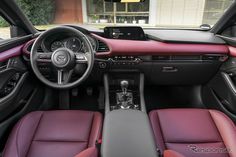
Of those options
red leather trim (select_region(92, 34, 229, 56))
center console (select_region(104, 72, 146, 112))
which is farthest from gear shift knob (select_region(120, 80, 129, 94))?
red leather trim (select_region(92, 34, 229, 56))

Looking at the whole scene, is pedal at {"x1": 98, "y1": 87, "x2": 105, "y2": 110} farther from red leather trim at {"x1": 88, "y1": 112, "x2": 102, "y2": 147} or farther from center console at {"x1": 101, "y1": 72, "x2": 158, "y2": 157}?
center console at {"x1": 101, "y1": 72, "x2": 158, "y2": 157}

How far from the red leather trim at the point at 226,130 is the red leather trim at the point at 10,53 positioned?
1.62 metres

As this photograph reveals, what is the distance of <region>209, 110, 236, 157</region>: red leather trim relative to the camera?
139 centimetres

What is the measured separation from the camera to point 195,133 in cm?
157

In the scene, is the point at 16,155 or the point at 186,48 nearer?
the point at 16,155

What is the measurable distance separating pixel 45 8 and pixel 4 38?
0.56 metres

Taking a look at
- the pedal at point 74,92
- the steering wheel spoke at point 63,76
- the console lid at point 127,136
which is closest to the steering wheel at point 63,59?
the steering wheel spoke at point 63,76

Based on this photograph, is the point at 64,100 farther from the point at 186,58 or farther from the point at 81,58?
the point at 186,58

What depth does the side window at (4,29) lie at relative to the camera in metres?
2.01

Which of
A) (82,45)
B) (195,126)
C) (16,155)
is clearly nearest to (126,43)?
(82,45)

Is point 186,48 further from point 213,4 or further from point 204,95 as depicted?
point 213,4

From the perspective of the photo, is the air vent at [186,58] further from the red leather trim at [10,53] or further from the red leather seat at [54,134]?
the red leather trim at [10,53]

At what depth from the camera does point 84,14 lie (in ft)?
8.33

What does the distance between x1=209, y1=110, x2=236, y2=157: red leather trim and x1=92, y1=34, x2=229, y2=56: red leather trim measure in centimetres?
63
